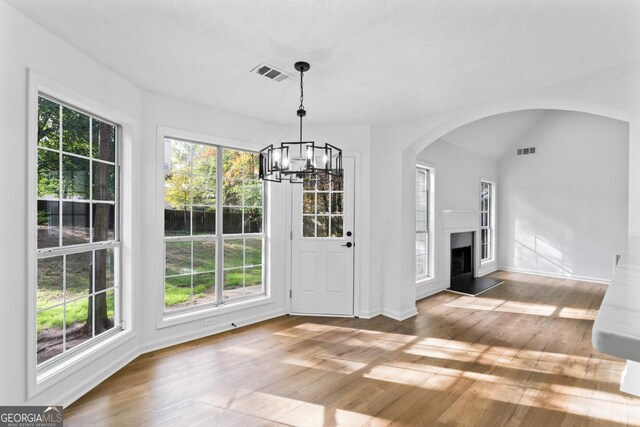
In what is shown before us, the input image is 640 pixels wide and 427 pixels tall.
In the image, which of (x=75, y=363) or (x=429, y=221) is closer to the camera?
(x=75, y=363)

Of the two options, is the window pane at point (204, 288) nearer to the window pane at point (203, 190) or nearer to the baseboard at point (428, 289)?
the window pane at point (203, 190)

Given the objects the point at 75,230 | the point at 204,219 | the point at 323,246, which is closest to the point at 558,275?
the point at 323,246

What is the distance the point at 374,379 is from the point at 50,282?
2724mm

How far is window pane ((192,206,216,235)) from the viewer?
3951 mm

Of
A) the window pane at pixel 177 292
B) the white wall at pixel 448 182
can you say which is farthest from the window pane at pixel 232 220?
the white wall at pixel 448 182

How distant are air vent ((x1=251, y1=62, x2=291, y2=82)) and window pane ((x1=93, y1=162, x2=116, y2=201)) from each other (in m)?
1.65

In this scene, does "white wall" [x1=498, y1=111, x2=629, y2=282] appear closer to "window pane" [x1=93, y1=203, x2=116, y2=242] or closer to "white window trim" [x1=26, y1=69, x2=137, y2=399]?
"white window trim" [x1=26, y1=69, x2=137, y2=399]

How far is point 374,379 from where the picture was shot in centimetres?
290

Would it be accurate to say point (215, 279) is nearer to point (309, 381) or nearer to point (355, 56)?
point (309, 381)

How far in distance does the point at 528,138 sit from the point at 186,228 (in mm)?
7403

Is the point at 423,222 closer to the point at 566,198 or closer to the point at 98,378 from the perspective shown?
the point at 566,198

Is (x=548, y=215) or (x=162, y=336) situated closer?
(x=162, y=336)

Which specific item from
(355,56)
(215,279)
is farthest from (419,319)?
(355,56)

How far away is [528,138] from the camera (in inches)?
294
